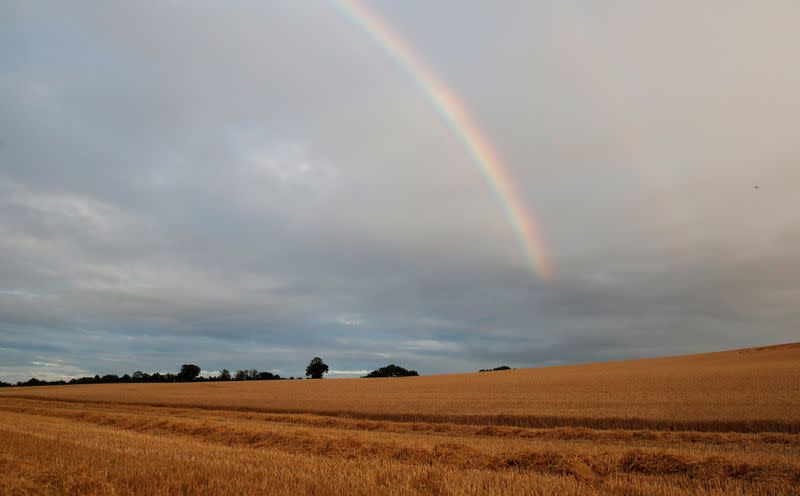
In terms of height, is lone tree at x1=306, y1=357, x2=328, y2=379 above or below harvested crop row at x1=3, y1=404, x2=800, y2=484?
above

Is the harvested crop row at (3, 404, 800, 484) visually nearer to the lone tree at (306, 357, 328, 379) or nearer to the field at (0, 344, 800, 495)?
the field at (0, 344, 800, 495)

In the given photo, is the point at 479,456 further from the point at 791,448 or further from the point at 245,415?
the point at 245,415

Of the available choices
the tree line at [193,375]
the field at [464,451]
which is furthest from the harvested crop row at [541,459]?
the tree line at [193,375]

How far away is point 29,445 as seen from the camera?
1309 centimetres

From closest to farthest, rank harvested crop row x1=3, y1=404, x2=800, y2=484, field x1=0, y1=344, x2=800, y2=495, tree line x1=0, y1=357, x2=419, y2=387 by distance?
field x1=0, y1=344, x2=800, y2=495 → harvested crop row x1=3, y1=404, x2=800, y2=484 → tree line x1=0, y1=357, x2=419, y2=387

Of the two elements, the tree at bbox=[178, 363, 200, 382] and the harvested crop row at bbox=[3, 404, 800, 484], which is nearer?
the harvested crop row at bbox=[3, 404, 800, 484]

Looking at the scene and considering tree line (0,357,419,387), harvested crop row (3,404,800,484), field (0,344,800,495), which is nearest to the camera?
field (0,344,800,495)

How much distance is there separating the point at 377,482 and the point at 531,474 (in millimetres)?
3480

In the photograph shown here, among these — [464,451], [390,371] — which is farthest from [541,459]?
[390,371]

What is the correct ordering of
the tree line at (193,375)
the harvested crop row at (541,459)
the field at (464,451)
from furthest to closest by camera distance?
the tree line at (193,375) < the harvested crop row at (541,459) < the field at (464,451)

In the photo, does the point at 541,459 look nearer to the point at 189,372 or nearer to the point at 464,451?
the point at 464,451

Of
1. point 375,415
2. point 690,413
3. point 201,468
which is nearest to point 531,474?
point 201,468

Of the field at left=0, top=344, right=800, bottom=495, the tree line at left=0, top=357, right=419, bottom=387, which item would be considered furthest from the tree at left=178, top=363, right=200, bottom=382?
the field at left=0, top=344, right=800, bottom=495

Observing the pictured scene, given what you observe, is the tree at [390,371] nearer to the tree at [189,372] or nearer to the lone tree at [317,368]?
the lone tree at [317,368]
